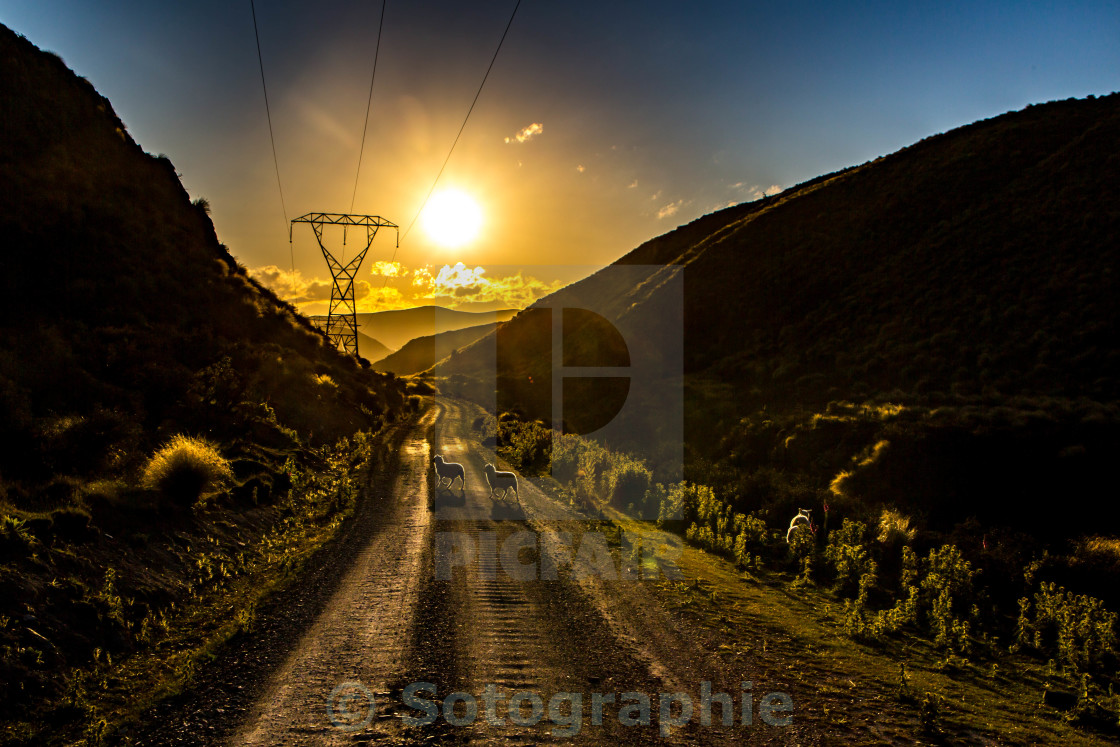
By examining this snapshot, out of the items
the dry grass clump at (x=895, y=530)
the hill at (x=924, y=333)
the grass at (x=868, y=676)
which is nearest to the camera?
the grass at (x=868, y=676)

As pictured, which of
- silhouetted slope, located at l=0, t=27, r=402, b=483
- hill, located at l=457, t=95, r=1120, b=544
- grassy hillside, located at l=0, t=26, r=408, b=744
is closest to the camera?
grassy hillside, located at l=0, t=26, r=408, b=744

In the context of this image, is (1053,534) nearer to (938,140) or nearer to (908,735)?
(908,735)

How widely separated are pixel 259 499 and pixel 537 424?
69.7 ft

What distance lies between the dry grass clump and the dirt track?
7446mm

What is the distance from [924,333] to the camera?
29.8m

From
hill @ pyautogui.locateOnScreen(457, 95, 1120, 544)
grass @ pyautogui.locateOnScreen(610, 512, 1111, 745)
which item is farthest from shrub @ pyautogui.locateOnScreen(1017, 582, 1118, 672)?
hill @ pyautogui.locateOnScreen(457, 95, 1120, 544)

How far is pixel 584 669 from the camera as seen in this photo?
244 inches

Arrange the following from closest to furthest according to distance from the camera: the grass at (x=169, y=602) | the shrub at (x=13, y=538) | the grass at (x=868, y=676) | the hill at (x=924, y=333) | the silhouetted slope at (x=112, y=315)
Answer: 1. the grass at (x=169, y=602)
2. the grass at (x=868, y=676)
3. the shrub at (x=13, y=538)
4. the silhouetted slope at (x=112, y=315)
5. the hill at (x=924, y=333)

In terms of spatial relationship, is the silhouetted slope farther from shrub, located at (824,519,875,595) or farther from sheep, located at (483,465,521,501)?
shrub, located at (824,519,875,595)

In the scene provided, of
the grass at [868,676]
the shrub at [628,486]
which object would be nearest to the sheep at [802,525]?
the grass at [868,676]

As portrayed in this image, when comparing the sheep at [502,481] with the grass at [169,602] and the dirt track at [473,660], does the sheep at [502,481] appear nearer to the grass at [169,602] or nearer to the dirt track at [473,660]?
the grass at [169,602]

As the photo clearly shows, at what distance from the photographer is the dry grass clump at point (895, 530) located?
1306cm
